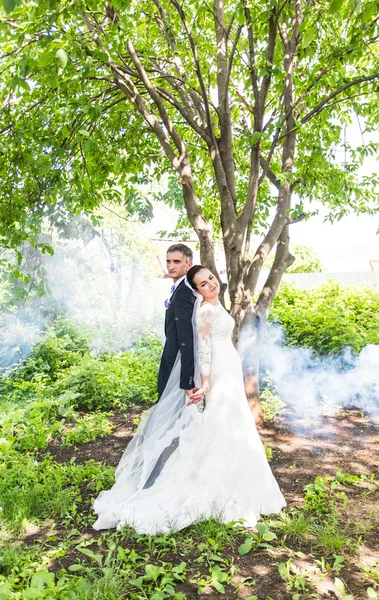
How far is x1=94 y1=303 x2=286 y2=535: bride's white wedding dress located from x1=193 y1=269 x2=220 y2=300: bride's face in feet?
0.28

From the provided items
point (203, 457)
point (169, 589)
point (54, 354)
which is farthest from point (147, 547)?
point (54, 354)

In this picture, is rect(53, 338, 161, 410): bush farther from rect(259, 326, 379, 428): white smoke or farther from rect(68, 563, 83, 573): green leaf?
rect(68, 563, 83, 573): green leaf

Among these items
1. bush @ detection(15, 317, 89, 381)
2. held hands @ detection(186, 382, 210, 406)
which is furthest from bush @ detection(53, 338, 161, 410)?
held hands @ detection(186, 382, 210, 406)

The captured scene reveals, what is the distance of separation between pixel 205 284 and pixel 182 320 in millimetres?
331

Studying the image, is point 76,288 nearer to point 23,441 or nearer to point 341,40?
point 23,441

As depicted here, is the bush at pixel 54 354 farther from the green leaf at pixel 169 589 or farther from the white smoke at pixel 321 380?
the green leaf at pixel 169 589

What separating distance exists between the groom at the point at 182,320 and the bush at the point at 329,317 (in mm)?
3864

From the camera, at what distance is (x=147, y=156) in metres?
7.42

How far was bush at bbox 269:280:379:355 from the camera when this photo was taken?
7723mm

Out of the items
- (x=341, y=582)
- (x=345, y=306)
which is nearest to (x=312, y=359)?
(x=345, y=306)

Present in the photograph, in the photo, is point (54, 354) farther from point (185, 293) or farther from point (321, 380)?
point (185, 293)

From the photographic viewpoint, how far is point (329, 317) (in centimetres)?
838

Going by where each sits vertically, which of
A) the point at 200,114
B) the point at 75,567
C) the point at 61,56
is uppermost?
the point at 200,114

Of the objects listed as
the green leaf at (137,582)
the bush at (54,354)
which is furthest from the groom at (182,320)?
the bush at (54,354)
